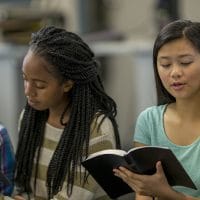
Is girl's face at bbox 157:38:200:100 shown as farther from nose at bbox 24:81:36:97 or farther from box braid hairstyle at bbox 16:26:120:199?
nose at bbox 24:81:36:97

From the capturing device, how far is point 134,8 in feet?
15.8

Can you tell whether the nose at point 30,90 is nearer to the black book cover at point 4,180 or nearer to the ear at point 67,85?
the ear at point 67,85

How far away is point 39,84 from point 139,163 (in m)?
0.39

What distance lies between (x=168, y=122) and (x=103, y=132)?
188 millimetres

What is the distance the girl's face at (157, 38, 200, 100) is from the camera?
5.02 feet

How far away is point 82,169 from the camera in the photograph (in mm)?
1677

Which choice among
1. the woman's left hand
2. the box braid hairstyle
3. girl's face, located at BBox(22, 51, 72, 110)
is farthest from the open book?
girl's face, located at BBox(22, 51, 72, 110)

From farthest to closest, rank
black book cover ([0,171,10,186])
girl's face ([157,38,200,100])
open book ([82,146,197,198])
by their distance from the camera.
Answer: black book cover ([0,171,10,186]) < girl's face ([157,38,200,100]) < open book ([82,146,197,198])

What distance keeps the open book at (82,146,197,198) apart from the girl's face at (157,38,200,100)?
0.67 ft

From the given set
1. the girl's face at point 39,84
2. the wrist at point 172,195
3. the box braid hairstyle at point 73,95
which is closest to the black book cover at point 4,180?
the box braid hairstyle at point 73,95

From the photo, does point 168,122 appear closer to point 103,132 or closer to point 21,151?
point 103,132

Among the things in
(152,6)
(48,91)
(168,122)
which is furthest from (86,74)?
(152,6)

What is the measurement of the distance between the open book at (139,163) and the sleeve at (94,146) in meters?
0.08

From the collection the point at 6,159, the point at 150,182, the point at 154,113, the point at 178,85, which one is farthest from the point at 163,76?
the point at 6,159
